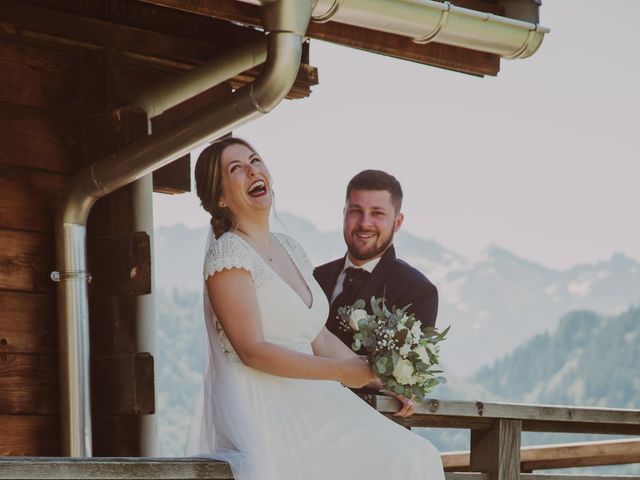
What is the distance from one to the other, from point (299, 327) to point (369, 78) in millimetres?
96704

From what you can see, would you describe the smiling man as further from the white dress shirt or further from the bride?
the bride

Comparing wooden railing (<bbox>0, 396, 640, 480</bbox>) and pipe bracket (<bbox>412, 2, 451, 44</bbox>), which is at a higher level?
pipe bracket (<bbox>412, 2, 451, 44</bbox>)

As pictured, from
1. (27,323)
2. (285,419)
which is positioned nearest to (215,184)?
(285,419)

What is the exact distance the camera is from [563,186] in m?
119

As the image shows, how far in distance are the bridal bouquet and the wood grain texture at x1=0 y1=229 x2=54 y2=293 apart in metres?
1.54

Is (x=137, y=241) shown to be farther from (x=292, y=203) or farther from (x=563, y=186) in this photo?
(x=292, y=203)

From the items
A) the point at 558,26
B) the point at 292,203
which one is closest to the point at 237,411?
the point at 558,26

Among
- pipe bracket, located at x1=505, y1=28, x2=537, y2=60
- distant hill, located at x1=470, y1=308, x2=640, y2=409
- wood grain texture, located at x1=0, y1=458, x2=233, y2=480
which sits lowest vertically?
wood grain texture, located at x1=0, y1=458, x2=233, y2=480

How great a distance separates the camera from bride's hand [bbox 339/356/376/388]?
455 centimetres

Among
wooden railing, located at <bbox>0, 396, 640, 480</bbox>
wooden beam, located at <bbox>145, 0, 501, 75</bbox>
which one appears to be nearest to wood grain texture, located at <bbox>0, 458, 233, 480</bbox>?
wooden railing, located at <bbox>0, 396, 640, 480</bbox>

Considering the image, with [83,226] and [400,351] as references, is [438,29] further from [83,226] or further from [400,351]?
[400,351]

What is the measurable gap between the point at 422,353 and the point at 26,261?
5.91 feet

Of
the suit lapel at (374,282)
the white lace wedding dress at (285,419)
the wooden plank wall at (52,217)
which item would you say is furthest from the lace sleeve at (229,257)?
the wooden plank wall at (52,217)

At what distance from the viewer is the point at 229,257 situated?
183 inches
